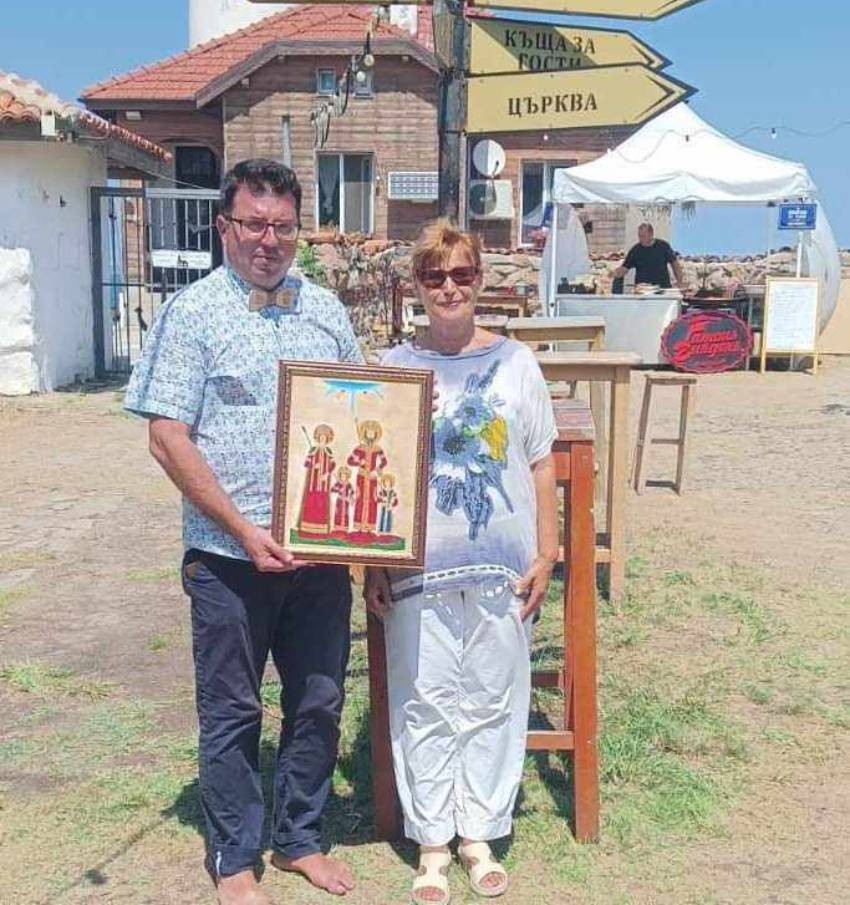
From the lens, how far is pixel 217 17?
2703 centimetres

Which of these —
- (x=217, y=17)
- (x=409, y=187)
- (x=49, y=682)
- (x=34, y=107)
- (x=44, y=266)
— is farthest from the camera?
(x=217, y=17)

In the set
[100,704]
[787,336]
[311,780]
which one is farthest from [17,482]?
[787,336]

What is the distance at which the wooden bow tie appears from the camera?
2971 mm

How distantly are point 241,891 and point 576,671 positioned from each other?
105 cm

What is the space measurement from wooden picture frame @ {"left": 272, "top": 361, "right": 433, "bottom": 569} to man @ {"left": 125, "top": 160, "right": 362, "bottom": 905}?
0.11 m

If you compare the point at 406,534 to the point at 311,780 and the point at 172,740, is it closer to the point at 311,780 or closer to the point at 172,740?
the point at 311,780

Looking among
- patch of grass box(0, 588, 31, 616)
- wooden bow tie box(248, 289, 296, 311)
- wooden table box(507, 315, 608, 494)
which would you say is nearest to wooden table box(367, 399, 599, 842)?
wooden bow tie box(248, 289, 296, 311)

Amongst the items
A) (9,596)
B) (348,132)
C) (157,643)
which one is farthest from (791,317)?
(157,643)

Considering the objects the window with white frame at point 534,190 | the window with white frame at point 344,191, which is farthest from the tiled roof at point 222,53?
the window with white frame at point 534,190

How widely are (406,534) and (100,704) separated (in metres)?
2.07

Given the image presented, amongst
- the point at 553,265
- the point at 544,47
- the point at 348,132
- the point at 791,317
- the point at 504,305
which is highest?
the point at 348,132

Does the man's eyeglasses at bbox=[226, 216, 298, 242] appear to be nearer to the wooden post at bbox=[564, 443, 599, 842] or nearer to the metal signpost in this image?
the wooden post at bbox=[564, 443, 599, 842]

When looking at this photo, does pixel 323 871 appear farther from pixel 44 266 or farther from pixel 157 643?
pixel 44 266

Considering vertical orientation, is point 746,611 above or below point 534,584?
below
